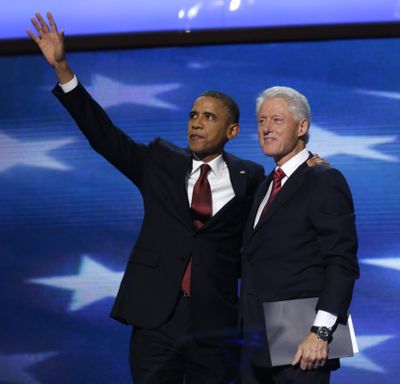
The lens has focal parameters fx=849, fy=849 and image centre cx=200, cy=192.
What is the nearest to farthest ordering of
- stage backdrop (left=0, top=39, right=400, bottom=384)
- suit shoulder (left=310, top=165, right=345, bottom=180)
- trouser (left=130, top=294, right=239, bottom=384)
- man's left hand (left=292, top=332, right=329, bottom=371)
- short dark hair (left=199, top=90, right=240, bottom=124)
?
man's left hand (left=292, top=332, right=329, bottom=371)
suit shoulder (left=310, top=165, right=345, bottom=180)
trouser (left=130, top=294, right=239, bottom=384)
short dark hair (left=199, top=90, right=240, bottom=124)
stage backdrop (left=0, top=39, right=400, bottom=384)

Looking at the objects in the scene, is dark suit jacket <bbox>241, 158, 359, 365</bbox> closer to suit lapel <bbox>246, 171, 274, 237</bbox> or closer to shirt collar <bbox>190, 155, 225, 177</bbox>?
suit lapel <bbox>246, 171, 274, 237</bbox>

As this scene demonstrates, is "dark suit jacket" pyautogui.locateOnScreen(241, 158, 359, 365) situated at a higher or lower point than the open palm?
lower

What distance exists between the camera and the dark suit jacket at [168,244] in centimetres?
240

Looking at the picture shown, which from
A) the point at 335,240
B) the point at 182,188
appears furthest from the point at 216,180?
the point at 335,240

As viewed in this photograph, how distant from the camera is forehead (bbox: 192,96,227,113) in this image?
2.59 m

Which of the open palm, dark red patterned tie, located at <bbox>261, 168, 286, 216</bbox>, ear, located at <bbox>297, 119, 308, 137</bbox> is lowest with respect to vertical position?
dark red patterned tie, located at <bbox>261, 168, 286, 216</bbox>

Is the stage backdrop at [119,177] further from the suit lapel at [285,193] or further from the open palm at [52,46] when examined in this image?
the suit lapel at [285,193]

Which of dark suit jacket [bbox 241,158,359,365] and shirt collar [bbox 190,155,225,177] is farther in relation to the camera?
shirt collar [bbox 190,155,225,177]

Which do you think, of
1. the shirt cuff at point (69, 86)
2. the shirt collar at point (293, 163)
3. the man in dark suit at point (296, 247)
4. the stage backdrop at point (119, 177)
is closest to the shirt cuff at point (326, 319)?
the man in dark suit at point (296, 247)

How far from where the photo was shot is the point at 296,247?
214 centimetres

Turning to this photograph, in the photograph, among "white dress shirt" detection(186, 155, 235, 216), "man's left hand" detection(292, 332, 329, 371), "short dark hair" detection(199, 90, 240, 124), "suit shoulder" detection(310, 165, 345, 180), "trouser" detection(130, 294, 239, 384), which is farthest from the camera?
"short dark hair" detection(199, 90, 240, 124)

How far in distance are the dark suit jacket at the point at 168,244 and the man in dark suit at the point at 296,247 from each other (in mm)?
177

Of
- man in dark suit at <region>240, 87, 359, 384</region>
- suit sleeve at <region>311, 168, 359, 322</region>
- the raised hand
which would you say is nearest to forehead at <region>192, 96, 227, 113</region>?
man in dark suit at <region>240, 87, 359, 384</region>

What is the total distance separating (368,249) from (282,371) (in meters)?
1.22
